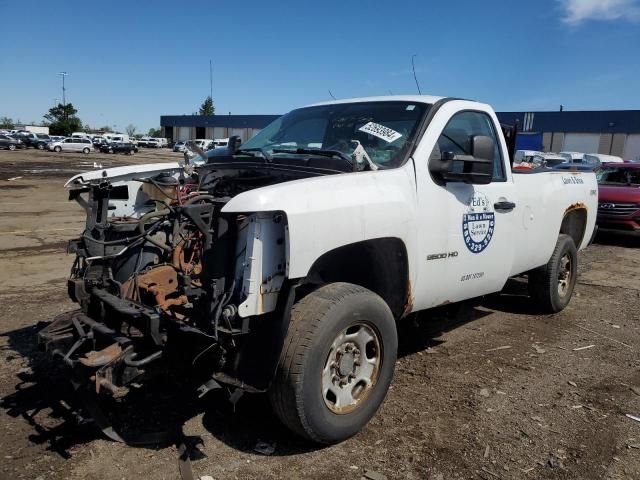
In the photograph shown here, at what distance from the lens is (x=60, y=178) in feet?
74.8

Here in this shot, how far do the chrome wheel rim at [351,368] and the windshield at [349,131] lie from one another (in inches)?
44.9

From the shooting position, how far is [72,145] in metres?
54.6

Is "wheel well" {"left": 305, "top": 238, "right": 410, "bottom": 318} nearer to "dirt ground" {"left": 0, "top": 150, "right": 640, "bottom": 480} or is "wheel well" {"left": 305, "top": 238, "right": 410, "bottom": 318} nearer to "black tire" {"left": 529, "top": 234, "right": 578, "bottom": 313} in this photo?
"dirt ground" {"left": 0, "top": 150, "right": 640, "bottom": 480}

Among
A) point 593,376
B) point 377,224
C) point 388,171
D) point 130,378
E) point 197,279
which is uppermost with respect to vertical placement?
point 388,171

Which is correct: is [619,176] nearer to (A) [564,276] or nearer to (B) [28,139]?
(A) [564,276]

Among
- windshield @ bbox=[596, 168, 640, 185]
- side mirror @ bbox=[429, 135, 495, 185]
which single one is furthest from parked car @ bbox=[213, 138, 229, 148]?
windshield @ bbox=[596, 168, 640, 185]

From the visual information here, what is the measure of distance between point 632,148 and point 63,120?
272 ft

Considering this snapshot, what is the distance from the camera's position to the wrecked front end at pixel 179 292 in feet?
9.53

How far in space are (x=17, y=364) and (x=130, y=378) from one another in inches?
75.8

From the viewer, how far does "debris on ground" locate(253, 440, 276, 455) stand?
3232 mm

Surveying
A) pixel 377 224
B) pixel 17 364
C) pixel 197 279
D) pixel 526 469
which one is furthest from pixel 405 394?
pixel 17 364

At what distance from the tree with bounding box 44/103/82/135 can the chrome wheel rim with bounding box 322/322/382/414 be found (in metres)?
93.9

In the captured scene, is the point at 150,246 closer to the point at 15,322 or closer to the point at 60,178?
the point at 15,322

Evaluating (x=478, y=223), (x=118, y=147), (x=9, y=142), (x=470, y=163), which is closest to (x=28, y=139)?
(x=9, y=142)
